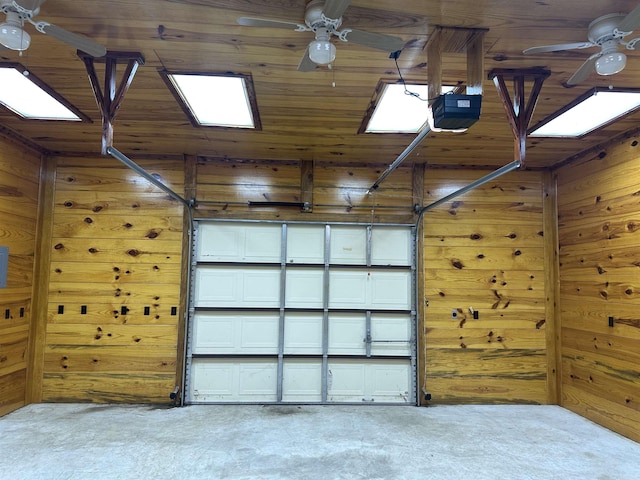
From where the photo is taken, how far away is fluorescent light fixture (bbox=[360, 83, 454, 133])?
273cm

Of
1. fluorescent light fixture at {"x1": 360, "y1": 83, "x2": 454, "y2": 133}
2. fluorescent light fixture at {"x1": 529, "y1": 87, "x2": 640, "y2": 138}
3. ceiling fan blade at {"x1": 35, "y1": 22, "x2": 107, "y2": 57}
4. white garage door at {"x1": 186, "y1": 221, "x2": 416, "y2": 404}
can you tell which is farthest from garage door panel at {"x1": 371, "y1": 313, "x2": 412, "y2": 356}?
ceiling fan blade at {"x1": 35, "y1": 22, "x2": 107, "y2": 57}

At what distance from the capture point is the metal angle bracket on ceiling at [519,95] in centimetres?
251

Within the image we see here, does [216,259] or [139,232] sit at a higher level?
[139,232]

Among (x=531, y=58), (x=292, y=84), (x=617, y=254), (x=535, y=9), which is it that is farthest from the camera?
(x=617, y=254)

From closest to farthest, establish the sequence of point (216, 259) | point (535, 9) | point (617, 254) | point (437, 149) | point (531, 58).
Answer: point (535, 9) < point (531, 58) < point (617, 254) < point (437, 149) < point (216, 259)

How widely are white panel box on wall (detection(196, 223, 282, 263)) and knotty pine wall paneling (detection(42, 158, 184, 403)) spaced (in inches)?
11.7

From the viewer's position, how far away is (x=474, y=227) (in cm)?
442

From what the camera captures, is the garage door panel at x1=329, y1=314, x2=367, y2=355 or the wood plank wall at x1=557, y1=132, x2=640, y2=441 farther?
the garage door panel at x1=329, y1=314, x2=367, y2=355

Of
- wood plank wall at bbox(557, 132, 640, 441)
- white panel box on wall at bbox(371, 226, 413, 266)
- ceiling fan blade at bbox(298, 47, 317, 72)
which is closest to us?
ceiling fan blade at bbox(298, 47, 317, 72)

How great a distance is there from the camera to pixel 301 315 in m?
4.25

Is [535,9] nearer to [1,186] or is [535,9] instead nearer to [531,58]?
[531,58]

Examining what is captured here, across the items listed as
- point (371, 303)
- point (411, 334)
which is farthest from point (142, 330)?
point (411, 334)

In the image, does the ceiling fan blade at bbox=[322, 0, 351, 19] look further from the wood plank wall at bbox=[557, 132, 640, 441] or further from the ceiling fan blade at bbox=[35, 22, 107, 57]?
the wood plank wall at bbox=[557, 132, 640, 441]

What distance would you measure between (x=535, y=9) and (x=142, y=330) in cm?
433
